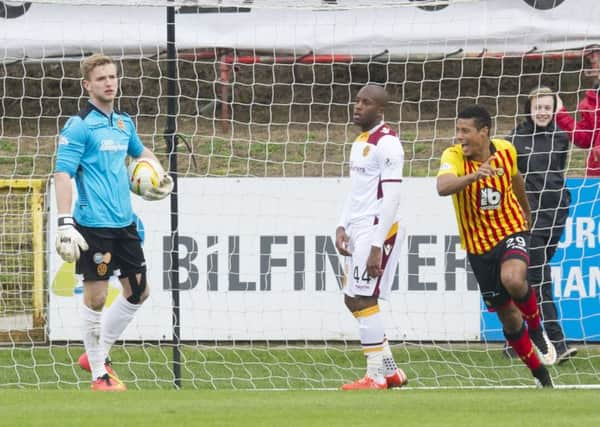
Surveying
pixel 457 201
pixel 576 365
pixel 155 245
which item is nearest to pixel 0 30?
pixel 155 245

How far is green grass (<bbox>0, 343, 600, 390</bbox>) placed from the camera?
988 centimetres

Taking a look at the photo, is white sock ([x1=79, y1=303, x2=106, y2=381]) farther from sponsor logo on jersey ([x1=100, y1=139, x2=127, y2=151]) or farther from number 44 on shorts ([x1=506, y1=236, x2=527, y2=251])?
number 44 on shorts ([x1=506, y1=236, x2=527, y2=251])

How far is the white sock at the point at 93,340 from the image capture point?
8.69 meters

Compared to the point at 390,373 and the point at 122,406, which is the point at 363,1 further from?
the point at 122,406

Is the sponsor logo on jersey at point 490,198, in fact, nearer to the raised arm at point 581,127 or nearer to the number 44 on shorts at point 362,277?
the number 44 on shorts at point 362,277

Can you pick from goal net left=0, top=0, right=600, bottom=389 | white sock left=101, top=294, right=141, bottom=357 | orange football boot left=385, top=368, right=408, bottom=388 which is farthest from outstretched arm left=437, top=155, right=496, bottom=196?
goal net left=0, top=0, right=600, bottom=389

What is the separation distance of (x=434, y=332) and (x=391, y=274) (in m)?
2.31

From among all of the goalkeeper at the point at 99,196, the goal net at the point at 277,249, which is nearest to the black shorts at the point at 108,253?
the goalkeeper at the point at 99,196

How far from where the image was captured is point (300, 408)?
7.09 metres

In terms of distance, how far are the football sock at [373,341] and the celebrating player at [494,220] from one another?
0.75 m

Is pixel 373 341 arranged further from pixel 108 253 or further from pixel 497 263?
pixel 108 253

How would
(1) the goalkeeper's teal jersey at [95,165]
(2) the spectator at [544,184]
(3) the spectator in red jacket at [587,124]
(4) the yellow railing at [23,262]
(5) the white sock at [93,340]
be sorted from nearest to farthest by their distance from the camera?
(1) the goalkeeper's teal jersey at [95,165] → (5) the white sock at [93,340] → (2) the spectator at [544,184] → (3) the spectator in red jacket at [587,124] → (4) the yellow railing at [23,262]

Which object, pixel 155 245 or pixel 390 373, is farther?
pixel 155 245

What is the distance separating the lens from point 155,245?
10969 mm
